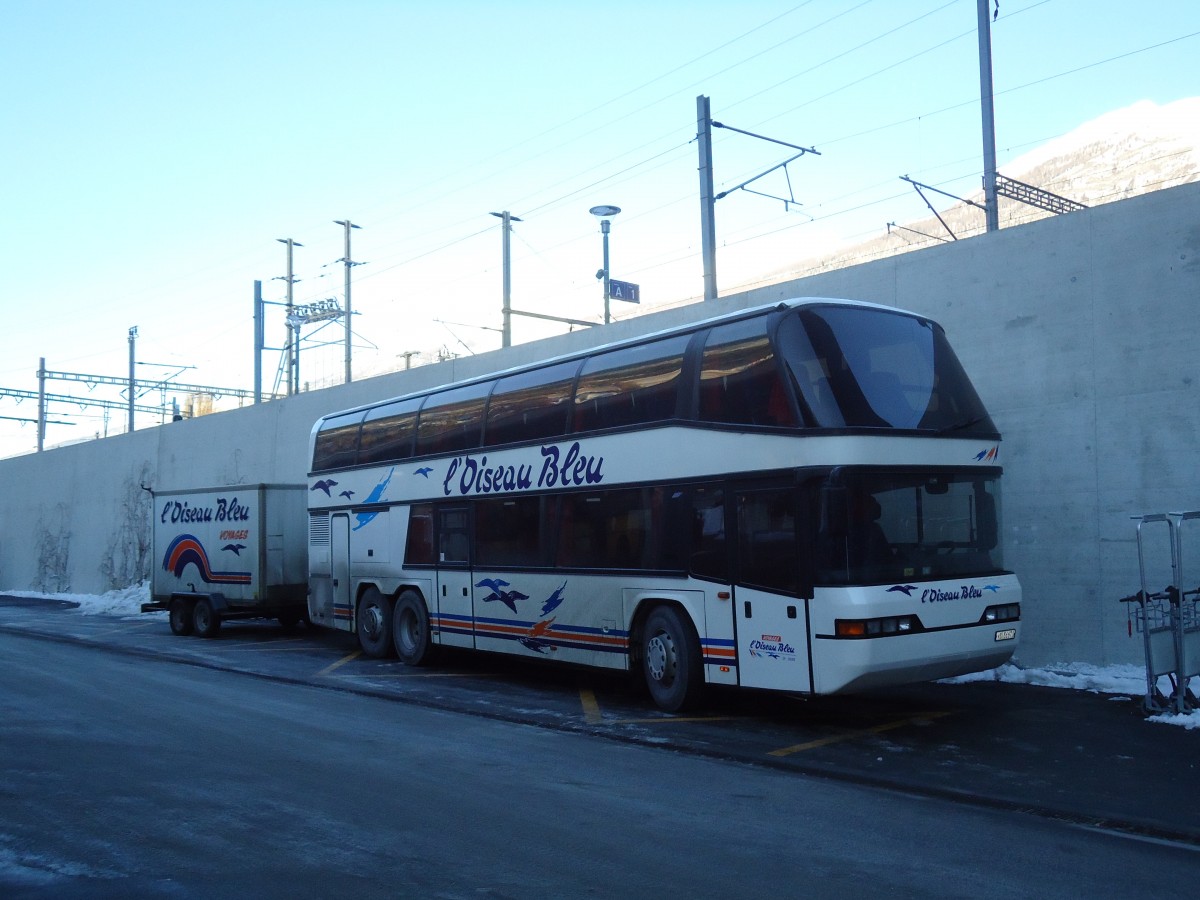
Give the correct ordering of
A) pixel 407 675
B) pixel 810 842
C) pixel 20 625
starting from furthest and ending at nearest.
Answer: pixel 20 625
pixel 407 675
pixel 810 842

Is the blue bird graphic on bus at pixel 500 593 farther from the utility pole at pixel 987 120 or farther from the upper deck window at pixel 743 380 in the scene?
the utility pole at pixel 987 120

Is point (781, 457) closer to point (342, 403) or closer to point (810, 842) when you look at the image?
point (810, 842)

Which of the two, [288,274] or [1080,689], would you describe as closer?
[1080,689]

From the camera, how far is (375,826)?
6.49 meters

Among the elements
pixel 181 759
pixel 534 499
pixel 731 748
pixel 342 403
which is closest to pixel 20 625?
pixel 342 403

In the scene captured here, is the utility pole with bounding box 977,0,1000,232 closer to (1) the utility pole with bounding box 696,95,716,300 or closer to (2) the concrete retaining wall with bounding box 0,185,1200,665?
(2) the concrete retaining wall with bounding box 0,185,1200,665

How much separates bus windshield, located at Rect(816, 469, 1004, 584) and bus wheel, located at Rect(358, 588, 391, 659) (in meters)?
8.75

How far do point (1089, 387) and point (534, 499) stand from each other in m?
6.58

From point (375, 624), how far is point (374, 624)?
0.02m

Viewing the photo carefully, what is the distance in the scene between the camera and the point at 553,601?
12648 millimetres

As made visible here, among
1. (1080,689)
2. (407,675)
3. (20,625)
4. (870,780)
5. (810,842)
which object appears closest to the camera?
(810,842)

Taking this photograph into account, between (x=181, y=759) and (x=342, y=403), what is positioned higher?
(x=342, y=403)

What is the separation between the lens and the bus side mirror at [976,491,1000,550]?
10.1 m

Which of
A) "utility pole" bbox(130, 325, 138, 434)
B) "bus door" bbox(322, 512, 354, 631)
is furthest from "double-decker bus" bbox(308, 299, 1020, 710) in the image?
"utility pole" bbox(130, 325, 138, 434)
